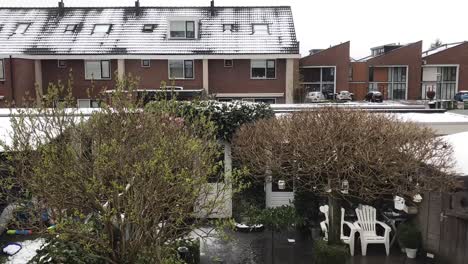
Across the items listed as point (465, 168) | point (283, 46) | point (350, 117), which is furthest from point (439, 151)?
point (283, 46)

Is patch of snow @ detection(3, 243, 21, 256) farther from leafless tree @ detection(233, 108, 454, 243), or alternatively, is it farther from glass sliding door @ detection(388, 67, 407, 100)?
glass sliding door @ detection(388, 67, 407, 100)

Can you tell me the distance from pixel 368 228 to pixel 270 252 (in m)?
2.60

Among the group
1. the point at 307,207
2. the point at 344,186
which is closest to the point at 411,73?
the point at 307,207

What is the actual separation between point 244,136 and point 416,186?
4.29 m

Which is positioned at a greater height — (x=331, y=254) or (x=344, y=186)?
(x=344, y=186)

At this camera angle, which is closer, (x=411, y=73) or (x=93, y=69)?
(x=93, y=69)

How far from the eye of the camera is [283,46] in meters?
28.2

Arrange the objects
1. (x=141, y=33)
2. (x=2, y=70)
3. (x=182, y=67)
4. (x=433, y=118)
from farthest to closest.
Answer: (x=141, y=33) < (x=182, y=67) < (x=2, y=70) < (x=433, y=118)

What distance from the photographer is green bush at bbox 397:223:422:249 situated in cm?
1139

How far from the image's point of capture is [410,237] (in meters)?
11.4

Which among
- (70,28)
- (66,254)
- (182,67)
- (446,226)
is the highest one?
(70,28)

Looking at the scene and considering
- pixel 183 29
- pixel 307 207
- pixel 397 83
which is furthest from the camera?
pixel 397 83

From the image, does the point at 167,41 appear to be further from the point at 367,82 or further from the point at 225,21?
the point at 367,82

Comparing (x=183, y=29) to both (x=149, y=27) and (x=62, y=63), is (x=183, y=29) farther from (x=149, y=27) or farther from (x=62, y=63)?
(x=62, y=63)
